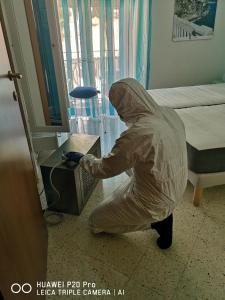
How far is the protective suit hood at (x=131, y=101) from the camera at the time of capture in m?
1.31

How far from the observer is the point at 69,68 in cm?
342

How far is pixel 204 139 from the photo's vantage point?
182 cm

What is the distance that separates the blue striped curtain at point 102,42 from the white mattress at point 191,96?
0.78 m

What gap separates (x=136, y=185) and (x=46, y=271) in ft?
2.59

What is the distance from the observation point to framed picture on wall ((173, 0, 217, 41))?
11.4 ft

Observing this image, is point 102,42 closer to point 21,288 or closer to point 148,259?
point 148,259

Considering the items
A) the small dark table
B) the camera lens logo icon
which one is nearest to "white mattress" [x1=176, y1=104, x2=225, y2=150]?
the small dark table

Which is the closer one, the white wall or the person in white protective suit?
the person in white protective suit

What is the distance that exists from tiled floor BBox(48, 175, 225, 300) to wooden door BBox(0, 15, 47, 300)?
0.30 meters

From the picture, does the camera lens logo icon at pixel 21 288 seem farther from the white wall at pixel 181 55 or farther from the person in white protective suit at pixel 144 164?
the white wall at pixel 181 55

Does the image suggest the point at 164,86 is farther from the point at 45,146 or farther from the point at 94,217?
the point at 94,217

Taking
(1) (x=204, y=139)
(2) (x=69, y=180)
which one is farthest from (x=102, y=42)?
(2) (x=69, y=180)

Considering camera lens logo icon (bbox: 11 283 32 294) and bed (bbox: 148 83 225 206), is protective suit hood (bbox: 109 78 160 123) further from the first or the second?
camera lens logo icon (bbox: 11 283 32 294)

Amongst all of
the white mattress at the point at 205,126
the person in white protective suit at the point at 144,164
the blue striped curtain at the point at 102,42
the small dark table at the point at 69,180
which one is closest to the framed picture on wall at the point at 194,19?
the blue striped curtain at the point at 102,42
